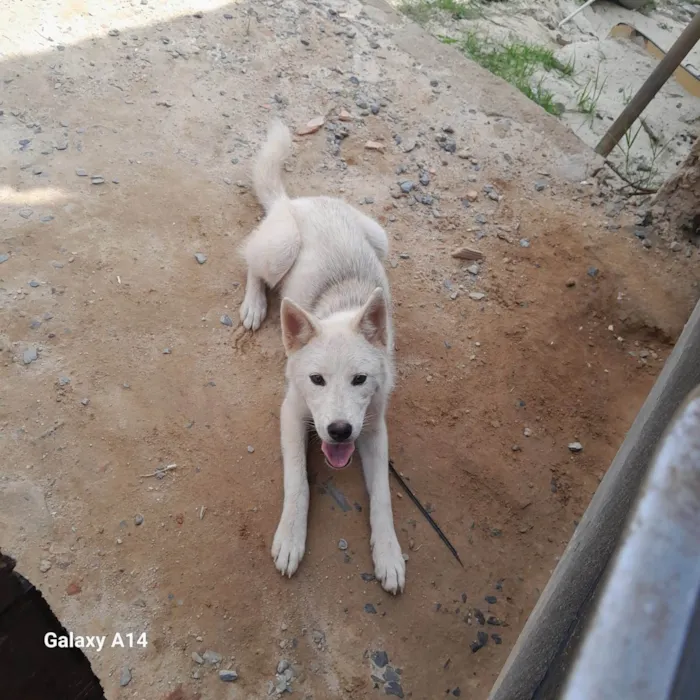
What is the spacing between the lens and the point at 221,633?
2.32m

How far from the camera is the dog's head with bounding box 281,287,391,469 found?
2338 millimetres

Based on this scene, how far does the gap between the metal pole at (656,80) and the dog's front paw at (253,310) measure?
3.27m

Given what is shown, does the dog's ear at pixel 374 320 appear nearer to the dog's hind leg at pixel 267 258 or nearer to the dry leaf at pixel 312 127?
the dog's hind leg at pixel 267 258

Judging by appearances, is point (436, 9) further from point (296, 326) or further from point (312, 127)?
point (296, 326)

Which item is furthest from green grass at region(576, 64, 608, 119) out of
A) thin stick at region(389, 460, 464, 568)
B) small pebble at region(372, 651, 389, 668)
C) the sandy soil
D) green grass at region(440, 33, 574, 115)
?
small pebble at region(372, 651, 389, 668)

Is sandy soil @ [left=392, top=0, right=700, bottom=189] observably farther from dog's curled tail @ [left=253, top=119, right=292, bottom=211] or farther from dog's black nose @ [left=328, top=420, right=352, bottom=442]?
dog's black nose @ [left=328, top=420, right=352, bottom=442]

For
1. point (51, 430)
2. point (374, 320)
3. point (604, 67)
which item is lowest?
point (51, 430)

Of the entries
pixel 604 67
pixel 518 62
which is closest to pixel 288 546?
pixel 518 62

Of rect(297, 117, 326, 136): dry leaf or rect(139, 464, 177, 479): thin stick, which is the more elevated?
rect(297, 117, 326, 136): dry leaf

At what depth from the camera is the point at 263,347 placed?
326 centimetres

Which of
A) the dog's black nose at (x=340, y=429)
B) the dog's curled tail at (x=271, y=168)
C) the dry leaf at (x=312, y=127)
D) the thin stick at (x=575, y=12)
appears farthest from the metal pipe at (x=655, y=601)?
the thin stick at (x=575, y=12)

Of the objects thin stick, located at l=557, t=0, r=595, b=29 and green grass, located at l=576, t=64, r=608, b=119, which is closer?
green grass, located at l=576, t=64, r=608, b=119

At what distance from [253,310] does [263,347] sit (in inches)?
9.8

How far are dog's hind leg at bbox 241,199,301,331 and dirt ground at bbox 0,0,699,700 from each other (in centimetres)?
12
